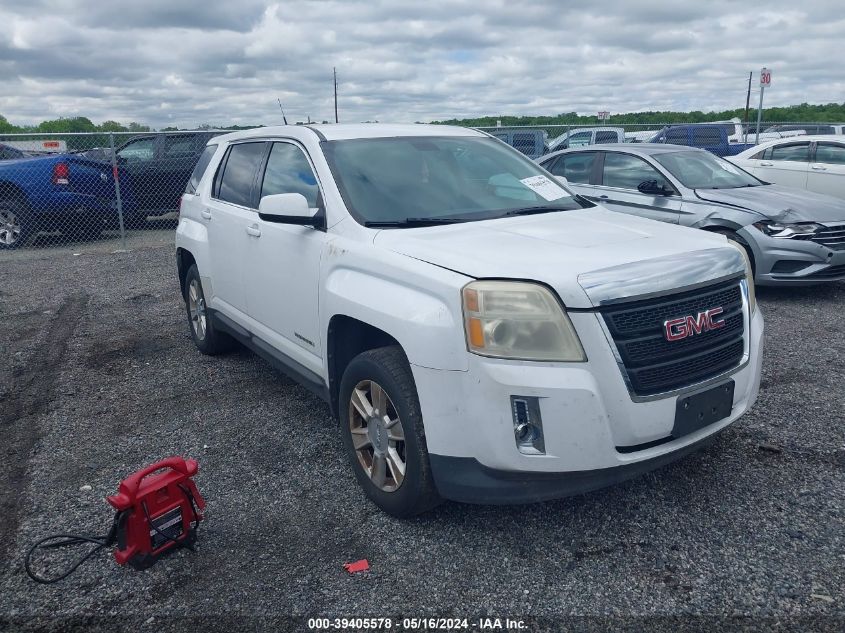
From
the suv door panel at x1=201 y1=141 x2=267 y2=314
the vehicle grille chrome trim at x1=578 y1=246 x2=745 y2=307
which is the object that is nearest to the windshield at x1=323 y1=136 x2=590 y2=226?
the suv door panel at x1=201 y1=141 x2=267 y2=314

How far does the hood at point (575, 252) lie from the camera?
9.46ft

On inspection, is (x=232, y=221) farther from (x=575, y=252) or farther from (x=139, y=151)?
(x=139, y=151)

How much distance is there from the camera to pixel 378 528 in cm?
337

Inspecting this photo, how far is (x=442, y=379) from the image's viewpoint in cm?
291

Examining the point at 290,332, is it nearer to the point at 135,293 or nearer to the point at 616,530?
→ the point at 616,530

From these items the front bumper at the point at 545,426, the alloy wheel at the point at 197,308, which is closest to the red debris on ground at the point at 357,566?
the front bumper at the point at 545,426

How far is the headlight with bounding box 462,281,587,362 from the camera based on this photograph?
111 inches

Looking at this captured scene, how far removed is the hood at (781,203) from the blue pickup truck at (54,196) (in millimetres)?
9461

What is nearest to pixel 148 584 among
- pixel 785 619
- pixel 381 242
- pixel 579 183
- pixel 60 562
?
pixel 60 562

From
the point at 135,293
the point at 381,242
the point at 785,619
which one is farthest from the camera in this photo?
the point at 135,293

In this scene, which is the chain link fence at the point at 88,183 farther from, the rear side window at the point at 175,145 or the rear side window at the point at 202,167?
the rear side window at the point at 202,167

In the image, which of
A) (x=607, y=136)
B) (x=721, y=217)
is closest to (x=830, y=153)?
(x=721, y=217)

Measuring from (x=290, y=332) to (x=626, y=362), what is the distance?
208cm

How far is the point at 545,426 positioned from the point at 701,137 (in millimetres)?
17068
